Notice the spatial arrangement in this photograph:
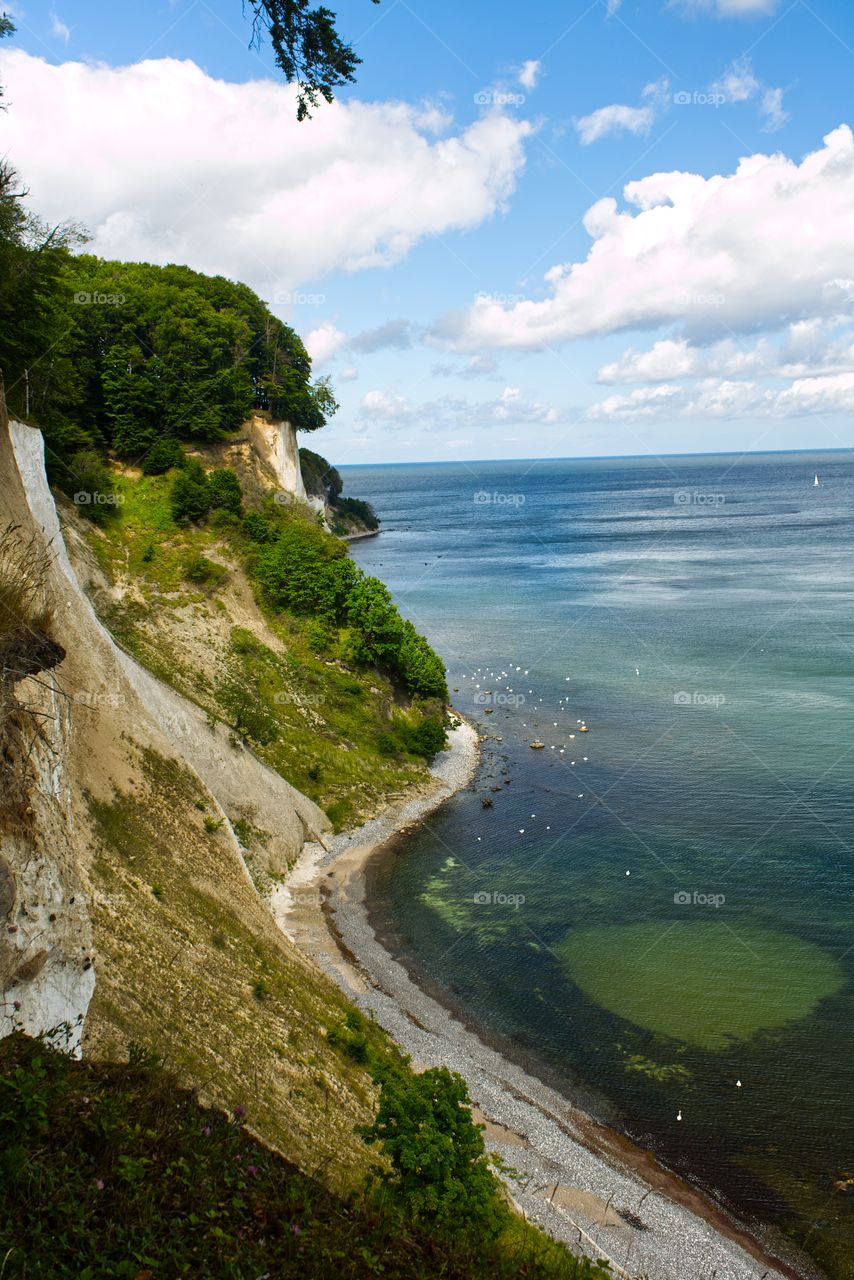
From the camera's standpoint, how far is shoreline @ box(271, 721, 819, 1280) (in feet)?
73.0

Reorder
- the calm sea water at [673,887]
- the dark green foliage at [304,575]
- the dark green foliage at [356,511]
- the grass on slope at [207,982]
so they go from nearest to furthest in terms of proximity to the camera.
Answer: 1. the grass on slope at [207,982]
2. the calm sea water at [673,887]
3. the dark green foliage at [304,575]
4. the dark green foliage at [356,511]

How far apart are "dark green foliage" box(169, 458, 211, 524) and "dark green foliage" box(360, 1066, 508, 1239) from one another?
40996 millimetres

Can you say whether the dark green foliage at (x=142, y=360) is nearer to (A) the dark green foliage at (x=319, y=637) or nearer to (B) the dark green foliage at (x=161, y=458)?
(B) the dark green foliage at (x=161, y=458)

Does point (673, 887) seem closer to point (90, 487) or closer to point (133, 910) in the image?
point (133, 910)

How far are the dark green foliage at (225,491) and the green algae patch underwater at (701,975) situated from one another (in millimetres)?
34424

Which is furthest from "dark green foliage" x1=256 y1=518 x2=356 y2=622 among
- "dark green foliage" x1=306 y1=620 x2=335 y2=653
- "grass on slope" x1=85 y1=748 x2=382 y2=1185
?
"grass on slope" x1=85 y1=748 x2=382 y2=1185

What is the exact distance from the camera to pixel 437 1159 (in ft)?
56.1

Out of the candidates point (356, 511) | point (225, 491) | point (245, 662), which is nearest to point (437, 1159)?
point (245, 662)

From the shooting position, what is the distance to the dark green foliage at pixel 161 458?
55.2 m

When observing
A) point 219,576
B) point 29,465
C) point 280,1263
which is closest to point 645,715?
point 219,576

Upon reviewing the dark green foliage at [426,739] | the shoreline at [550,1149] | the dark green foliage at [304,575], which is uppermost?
the dark green foliage at [304,575]

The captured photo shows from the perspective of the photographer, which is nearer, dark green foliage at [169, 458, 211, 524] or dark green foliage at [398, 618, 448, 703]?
dark green foliage at [169, 458, 211, 524]

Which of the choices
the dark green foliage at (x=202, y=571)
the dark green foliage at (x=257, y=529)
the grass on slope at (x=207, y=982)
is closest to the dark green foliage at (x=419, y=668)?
the dark green foliage at (x=257, y=529)

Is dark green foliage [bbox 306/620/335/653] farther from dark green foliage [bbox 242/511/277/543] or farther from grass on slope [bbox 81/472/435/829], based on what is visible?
dark green foliage [bbox 242/511/277/543]
